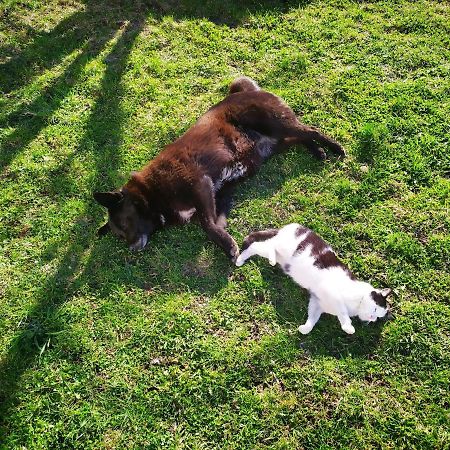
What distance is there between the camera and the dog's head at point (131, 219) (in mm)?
4277

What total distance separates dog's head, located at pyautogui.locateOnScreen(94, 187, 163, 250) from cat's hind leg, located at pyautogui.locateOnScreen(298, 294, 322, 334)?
5.59 feet

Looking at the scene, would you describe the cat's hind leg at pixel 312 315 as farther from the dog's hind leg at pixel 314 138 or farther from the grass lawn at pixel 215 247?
the dog's hind leg at pixel 314 138

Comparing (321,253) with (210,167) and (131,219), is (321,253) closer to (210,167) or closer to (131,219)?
(210,167)

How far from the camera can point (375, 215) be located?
430 cm

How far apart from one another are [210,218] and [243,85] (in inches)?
72.0

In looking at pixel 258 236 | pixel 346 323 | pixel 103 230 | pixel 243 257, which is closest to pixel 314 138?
pixel 258 236

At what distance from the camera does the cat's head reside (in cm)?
354

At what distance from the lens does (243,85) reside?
5.15m

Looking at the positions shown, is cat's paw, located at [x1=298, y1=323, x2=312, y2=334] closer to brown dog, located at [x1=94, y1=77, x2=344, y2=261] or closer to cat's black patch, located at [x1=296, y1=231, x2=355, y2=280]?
cat's black patch, located at [x1=296, y1=231, x2=355, y2=280]

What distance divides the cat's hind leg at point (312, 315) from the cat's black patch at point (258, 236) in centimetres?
69

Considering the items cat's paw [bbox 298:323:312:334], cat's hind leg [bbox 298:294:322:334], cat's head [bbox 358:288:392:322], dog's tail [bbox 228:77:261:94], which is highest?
dog's tail [bbox 228:77:261:94]

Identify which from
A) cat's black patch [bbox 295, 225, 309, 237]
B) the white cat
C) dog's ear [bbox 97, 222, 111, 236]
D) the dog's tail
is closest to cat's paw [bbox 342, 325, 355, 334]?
the white cat

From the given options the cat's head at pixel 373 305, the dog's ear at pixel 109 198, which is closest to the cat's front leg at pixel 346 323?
the cat's head at pixel 373 305

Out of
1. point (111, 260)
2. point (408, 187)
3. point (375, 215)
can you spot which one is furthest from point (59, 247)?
point (408, 187)
